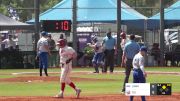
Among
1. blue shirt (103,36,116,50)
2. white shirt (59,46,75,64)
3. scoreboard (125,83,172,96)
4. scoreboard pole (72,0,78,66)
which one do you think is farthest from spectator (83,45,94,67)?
scoreboard (125,83,172,96)

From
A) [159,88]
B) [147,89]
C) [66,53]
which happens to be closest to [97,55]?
[66,53]

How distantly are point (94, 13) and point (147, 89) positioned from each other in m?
33.1

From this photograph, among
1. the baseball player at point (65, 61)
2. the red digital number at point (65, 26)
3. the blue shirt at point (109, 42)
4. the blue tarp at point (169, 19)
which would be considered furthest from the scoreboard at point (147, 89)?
the blue tarp at point (169, 19)

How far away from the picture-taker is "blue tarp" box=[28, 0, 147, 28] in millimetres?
48812

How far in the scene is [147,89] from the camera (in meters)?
16.4

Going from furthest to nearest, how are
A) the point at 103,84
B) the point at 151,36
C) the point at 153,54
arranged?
the point at 151,36 → the point at 153,54 → the point at 103,84

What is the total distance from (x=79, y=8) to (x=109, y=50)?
1348 centimetres

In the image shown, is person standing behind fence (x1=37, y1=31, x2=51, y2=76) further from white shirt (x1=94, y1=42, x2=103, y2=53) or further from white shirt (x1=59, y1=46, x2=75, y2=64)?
white shirt (x1=59, y1=46, x2=75, y2=64)

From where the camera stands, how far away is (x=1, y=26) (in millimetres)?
44688

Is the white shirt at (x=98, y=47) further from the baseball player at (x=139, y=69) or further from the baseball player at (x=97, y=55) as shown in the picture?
the baseball player at (x=139, y=69)

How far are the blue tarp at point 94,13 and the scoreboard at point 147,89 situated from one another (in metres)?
31.8

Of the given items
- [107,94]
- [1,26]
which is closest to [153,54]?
[1,26]

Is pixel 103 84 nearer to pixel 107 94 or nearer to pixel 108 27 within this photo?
pixel 107 94

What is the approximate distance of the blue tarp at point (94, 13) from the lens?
48.8m
